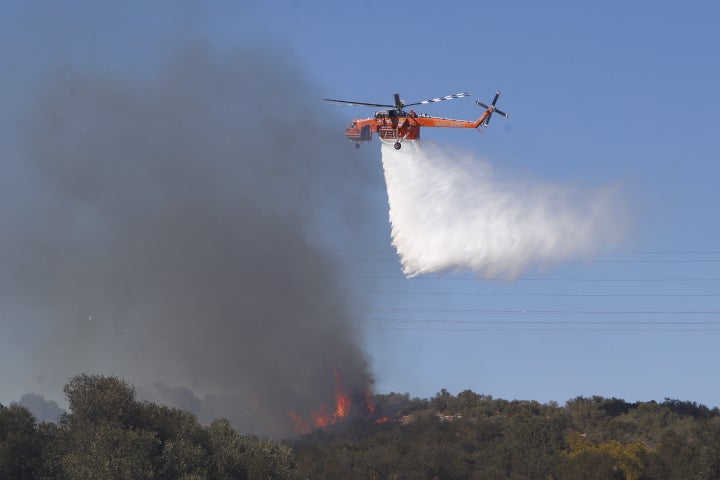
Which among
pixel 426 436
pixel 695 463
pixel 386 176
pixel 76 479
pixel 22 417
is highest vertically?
pixel 386 176

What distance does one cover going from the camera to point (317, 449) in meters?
126

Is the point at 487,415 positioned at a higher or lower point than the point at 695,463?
higher

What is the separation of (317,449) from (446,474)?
62.1 feet

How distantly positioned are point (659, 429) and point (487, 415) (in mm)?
28727

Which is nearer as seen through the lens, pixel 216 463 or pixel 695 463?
pixel 216 463

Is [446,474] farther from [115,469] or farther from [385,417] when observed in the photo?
[115,469]

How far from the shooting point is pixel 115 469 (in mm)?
58500

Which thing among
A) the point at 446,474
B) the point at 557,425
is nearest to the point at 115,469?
the point at 446,474

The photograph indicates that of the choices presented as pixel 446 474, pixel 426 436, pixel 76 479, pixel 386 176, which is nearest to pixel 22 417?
pixel 76 479

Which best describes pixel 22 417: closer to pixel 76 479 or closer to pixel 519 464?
pixel 76 479

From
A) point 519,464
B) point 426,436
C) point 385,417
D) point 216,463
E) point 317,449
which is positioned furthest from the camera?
point 385,417

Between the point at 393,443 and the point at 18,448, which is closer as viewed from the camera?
the point at 18,448

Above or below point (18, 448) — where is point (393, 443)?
above

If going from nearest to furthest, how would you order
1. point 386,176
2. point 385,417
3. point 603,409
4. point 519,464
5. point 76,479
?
point 76,479
point 386,176
point 519,464
point 603,409
point 385,417
